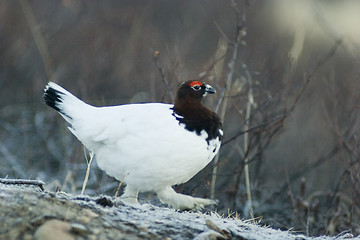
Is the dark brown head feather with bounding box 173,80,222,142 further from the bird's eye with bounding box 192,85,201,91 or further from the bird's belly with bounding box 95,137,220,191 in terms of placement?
the bird's belly with bounding box 95,137,220,191

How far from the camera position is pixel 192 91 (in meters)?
3.57

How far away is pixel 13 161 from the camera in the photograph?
5.85 metres

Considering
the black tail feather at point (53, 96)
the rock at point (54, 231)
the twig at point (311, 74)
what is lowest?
the rock at point (54, 231)

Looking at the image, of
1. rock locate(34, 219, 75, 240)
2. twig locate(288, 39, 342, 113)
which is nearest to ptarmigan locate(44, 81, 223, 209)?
twig locate(288, 39, 342, 113)

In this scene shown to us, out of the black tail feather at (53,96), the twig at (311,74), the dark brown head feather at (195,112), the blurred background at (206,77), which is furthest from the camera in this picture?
the blurred background at (206,77)

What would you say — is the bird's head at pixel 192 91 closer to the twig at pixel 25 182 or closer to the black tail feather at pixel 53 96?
the black tail feather at pixel 53 96

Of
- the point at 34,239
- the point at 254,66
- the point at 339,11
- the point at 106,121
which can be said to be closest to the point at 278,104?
the point at 254,66

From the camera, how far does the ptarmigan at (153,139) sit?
3.23m

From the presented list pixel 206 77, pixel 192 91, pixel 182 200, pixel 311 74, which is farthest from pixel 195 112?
pixel 206 77

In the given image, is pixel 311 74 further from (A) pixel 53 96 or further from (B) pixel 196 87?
(A) pixel 53 96

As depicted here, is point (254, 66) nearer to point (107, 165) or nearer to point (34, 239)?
point (107, 165)

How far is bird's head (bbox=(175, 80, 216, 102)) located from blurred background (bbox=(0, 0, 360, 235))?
1.24 meters

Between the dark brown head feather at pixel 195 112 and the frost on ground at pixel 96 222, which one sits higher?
the dark brown head feather at pixel 195 112

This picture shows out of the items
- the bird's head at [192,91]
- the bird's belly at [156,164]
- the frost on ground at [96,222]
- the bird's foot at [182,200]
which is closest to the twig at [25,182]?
the frost on ground at [96,222]
